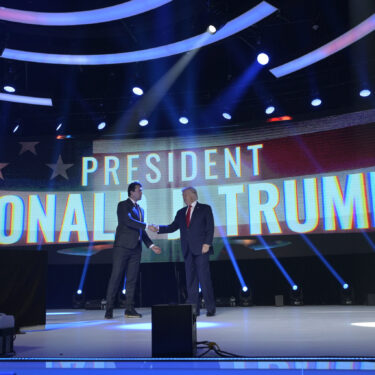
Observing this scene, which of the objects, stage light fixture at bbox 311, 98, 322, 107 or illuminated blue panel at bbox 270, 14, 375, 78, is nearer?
illuminated blue panel at bbox 270, 14, 375, 78

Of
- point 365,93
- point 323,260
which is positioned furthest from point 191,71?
point 323,260

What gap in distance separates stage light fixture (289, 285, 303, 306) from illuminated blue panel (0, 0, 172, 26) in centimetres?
443

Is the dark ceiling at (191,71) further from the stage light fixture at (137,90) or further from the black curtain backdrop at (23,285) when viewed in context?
the black curtain backdrop at (23,285)

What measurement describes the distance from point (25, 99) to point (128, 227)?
3.57 metres

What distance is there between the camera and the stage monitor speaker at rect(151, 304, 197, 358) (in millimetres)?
2402

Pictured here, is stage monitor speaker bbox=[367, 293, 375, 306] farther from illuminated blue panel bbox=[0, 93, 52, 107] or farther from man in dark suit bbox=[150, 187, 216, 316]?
illuminated blue panel bbox=[0, 93, 52, 107]

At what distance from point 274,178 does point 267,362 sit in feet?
17.2

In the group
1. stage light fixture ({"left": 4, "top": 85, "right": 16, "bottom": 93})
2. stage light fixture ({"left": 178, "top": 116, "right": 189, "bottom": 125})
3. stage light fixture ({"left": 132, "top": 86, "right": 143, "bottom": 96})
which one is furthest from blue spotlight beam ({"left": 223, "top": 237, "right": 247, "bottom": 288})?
stage light fixture ({"left": 4, "top": 85, "right": 16, "bottom": 93})

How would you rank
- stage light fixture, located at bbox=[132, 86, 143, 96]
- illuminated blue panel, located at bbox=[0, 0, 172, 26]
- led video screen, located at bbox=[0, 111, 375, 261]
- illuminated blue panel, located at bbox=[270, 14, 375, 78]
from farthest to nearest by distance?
stage light fixture, located at bbox=[132, 86, 143, 96] < led video screen, located at bbox=[0, 111, 375, 261] < illuminated blue panel, located at bbox=[0, 0, 172, 26] < illuminated blue panel, located at bbox=[270, 14, 375, 78]

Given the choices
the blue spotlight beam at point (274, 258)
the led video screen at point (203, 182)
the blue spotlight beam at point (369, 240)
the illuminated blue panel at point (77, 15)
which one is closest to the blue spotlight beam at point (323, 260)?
the led video screen at point (203, 182)

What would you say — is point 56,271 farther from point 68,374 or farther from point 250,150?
point 68,374

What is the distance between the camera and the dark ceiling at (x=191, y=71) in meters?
6.37

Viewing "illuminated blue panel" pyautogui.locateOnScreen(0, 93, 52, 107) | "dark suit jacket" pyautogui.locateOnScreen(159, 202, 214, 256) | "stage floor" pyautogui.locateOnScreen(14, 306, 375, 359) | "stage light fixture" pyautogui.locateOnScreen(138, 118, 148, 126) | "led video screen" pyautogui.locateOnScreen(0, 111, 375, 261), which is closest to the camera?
"stage floor" pyautogui.locateOnScreen(14, 306, 375, 359)

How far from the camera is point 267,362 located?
7.32ft
